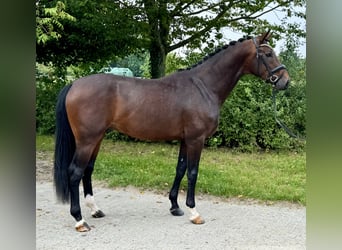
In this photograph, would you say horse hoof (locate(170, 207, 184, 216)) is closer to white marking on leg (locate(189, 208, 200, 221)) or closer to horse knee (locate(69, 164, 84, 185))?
white marking on leg (locate(189, 208, 200, 221))

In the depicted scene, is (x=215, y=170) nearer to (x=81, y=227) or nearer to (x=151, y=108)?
(x=151, y=108)

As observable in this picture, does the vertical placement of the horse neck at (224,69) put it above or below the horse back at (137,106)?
above

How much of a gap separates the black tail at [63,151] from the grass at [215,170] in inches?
72.5

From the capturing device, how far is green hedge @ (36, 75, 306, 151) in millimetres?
7551

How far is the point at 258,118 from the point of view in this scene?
24.9 feet

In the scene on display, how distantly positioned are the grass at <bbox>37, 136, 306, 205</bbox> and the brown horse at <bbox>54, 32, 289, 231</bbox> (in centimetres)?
137

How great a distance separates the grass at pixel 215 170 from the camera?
17.0 feet

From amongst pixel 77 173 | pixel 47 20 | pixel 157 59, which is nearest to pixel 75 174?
pixel 77 173

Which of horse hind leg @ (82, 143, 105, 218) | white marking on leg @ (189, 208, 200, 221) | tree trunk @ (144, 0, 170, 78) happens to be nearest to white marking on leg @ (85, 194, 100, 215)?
horse hind leg @ (82, 143, 105, 218)

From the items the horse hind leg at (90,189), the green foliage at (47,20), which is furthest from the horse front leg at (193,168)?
the green foliage at (47,20)

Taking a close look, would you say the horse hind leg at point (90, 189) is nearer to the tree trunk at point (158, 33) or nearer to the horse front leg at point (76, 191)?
the horse front leg at point (76, 191)
